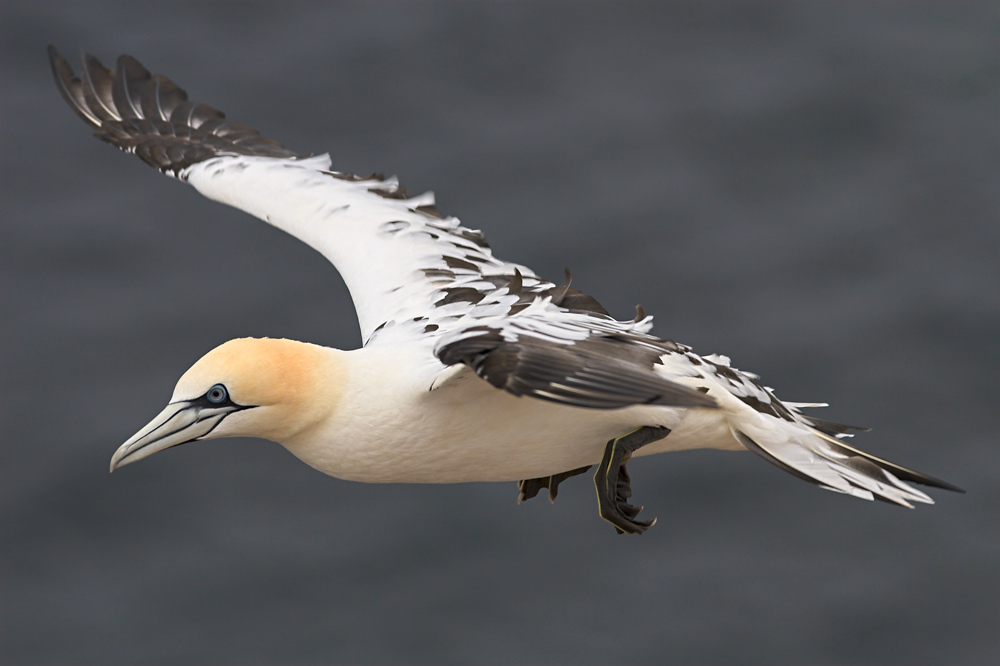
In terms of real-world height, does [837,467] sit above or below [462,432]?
above

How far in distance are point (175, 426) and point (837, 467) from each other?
375cm

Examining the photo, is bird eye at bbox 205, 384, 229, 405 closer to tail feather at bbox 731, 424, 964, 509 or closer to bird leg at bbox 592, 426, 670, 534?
bird leg at bbox 592, 426, 670, 534

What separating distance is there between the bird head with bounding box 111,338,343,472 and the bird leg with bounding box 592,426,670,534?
1633 millimetres

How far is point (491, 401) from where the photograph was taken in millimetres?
8500

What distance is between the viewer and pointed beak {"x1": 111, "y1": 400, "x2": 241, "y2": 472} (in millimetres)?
8328

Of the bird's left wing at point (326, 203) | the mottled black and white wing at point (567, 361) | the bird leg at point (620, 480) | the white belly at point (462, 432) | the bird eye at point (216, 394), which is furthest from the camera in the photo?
the bird's left wing at point (326, 203)

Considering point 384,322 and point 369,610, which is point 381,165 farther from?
point 384,322

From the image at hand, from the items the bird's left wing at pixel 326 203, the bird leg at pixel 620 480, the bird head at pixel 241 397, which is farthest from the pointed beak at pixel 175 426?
the bird leg at pixel 620 480

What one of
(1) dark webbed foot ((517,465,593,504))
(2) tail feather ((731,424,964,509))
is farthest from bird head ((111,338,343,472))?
(2) tail feather ((731,424,964,509))

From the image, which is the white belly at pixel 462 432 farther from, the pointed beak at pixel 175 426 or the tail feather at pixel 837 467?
the pointed beak at pixel 175 426

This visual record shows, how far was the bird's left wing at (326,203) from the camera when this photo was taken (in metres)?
10.1

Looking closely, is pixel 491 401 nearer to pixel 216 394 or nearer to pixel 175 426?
pixel 216 394

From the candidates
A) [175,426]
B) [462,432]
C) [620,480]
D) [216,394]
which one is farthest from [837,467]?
[175,426]

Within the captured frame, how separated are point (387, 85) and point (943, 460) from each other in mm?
9024
